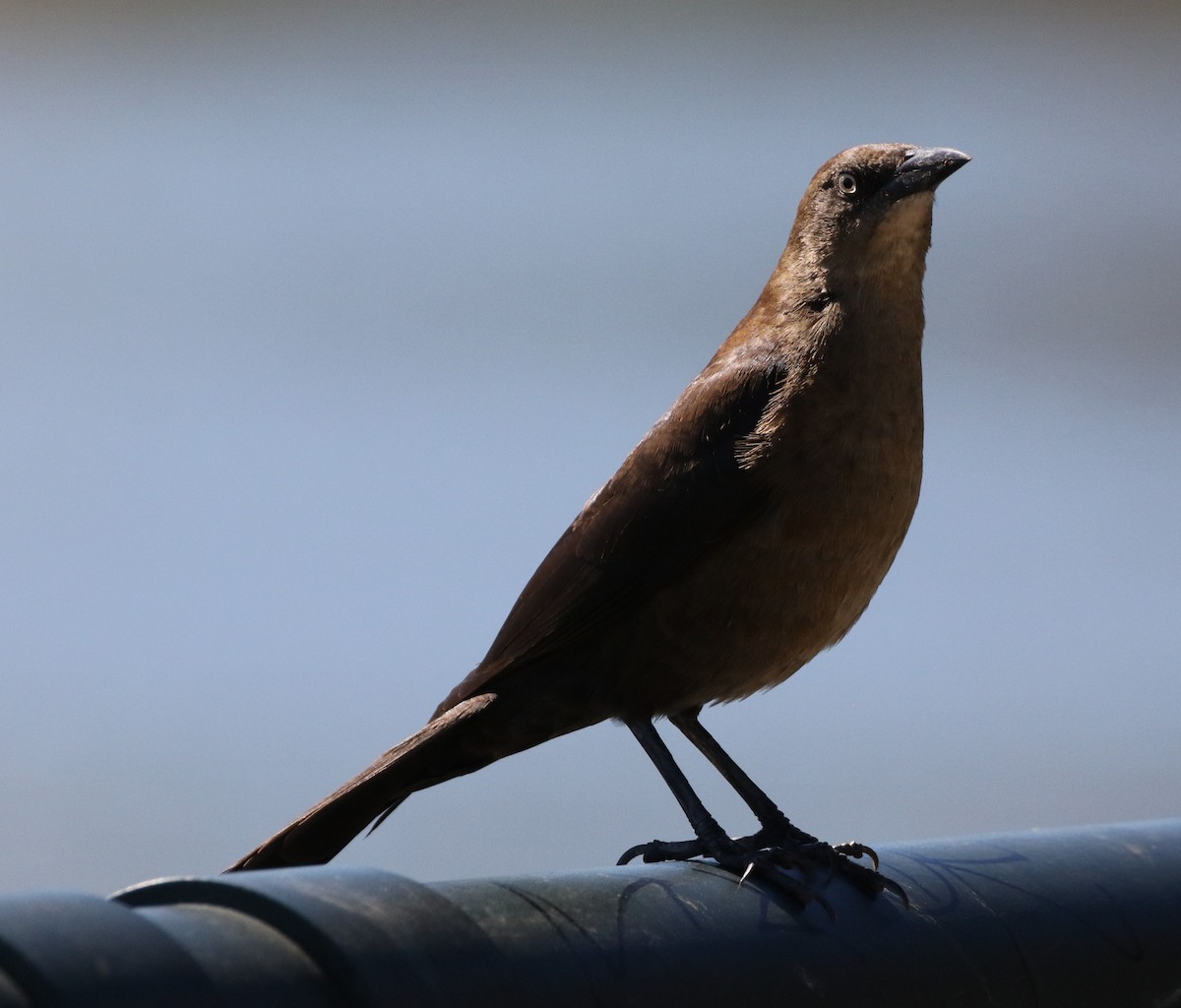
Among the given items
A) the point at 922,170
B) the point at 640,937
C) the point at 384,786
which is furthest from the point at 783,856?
the point at 922,170

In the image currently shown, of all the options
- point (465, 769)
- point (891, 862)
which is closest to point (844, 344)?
point (465, 769)

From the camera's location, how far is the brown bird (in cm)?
290

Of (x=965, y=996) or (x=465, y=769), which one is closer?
(x=965, y=996)

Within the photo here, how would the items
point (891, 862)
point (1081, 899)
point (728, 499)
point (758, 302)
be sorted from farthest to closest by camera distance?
point (758, 302)
point (728, 499)
point (891, 862)
point (1081, 899)

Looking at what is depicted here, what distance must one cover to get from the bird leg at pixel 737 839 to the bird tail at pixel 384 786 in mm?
349

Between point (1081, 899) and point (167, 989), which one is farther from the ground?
point (167, 989)

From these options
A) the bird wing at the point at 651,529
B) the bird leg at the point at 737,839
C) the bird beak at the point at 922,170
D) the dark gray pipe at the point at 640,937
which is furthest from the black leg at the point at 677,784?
the bird beak at the point at 922,170

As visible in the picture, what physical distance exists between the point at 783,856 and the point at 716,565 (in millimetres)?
911

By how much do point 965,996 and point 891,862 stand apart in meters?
0.26

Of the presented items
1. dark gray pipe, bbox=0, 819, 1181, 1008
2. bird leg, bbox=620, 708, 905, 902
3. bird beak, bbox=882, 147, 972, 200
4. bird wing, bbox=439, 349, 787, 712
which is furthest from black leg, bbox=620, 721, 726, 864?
bird beak, bbox=882, 147, 972, 200

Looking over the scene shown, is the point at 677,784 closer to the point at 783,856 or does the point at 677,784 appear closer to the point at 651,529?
the point at 651,529

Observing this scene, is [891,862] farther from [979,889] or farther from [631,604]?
[631,604]

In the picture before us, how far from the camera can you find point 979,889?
1607 millimetres

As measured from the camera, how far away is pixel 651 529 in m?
3.02
